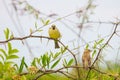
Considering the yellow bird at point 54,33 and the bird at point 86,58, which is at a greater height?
the yellow bird at point 54,33

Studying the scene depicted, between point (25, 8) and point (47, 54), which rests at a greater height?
point (25, 8)

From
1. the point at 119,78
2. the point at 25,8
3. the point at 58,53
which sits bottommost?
the point at 119,78

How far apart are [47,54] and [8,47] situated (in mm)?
192

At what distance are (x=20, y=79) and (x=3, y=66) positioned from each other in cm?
11

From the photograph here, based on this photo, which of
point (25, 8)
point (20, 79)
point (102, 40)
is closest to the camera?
point (20, 79)

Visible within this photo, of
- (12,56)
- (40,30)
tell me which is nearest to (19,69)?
(12,56)

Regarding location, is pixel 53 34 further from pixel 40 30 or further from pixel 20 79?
pixel 20 79

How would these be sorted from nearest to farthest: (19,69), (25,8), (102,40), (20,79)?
1. (20,79)
2. (19,69)
3. (102,40)
4. (25,8)

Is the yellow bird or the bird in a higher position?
the yellow bird

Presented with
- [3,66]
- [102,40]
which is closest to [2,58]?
[3,66]

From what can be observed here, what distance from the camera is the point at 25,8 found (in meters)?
2.59

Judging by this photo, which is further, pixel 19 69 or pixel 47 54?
pixel 47 54

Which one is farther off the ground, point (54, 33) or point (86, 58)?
point (54, 33)

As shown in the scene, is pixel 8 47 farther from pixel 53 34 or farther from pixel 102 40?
pixel 102 40
